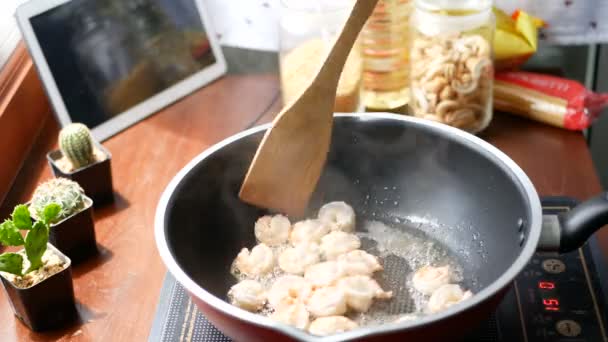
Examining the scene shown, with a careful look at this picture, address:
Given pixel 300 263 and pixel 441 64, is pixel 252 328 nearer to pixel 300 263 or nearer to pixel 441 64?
pixel 300 263

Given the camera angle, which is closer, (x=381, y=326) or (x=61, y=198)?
(x=381, y=326)

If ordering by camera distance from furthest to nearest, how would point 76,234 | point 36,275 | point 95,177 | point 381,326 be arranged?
point 95,177, point 76,234, point 36,275, point 381,326

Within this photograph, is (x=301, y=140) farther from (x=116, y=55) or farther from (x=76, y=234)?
(x=116, y=55)

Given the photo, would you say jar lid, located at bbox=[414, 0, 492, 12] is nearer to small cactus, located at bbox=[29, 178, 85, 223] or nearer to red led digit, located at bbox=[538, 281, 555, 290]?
red led digit, located at bbox=[538, 281, 555, 290]

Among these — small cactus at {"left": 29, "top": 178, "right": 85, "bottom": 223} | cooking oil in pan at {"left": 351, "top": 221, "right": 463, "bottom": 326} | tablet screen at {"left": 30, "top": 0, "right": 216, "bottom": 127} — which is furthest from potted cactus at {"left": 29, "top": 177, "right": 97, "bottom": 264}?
cooking oil in pan at {"left": 351, "top": 221, "right": 463, "bottom": 326}

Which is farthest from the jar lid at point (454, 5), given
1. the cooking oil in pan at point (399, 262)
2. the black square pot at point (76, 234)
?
the black square pot at point (76, 234)

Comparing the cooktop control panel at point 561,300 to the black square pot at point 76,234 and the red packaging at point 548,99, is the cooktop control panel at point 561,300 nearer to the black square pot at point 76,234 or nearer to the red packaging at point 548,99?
the red packaging at point 548,99

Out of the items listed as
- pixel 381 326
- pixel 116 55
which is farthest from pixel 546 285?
pixel 116 55

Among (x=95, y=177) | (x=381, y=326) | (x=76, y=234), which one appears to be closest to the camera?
(x=381, y=326)

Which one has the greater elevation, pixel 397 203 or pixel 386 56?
pixel 386 56
